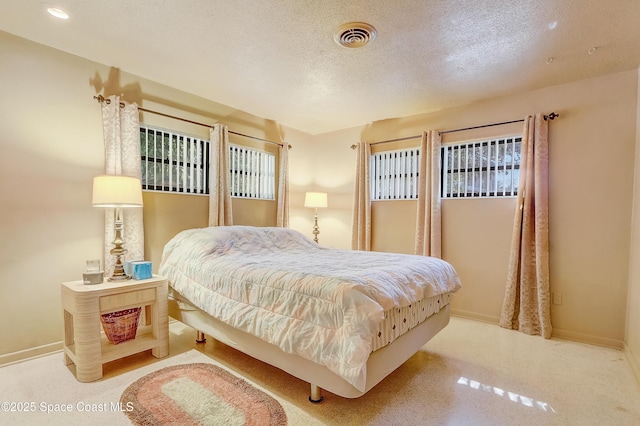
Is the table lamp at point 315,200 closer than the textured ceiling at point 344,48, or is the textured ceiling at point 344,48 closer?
the textured ceiling at point 344,48

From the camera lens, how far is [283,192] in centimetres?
419

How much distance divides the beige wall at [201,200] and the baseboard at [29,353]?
1 cm

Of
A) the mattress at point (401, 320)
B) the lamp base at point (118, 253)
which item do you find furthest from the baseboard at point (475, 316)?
the lamp base at point (118, 253)

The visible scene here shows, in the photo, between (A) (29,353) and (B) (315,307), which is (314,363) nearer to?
(B) (315,307)

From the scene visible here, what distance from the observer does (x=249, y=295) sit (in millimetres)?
2025

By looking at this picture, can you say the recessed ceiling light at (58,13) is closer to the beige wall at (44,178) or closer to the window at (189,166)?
the beige wall at (44,178)

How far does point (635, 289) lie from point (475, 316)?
1395mm

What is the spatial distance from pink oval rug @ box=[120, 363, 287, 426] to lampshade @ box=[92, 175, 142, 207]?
1285 millimetres

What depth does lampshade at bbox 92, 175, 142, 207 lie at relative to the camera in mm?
2301

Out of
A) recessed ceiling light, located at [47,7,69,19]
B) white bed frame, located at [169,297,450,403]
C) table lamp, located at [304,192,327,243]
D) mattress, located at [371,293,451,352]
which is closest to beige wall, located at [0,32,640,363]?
recessed ceiling light, located at [47,7,69,19]

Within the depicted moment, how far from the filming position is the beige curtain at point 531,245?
2.97m

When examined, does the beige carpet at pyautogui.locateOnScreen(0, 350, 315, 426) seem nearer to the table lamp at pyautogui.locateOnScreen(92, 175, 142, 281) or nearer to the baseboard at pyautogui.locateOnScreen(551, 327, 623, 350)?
the table lamp at pyautogui.locateOnScreen(92, 175, 142, 281)

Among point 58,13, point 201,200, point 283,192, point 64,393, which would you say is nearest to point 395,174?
point 283,192

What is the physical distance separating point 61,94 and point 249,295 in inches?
90.8
